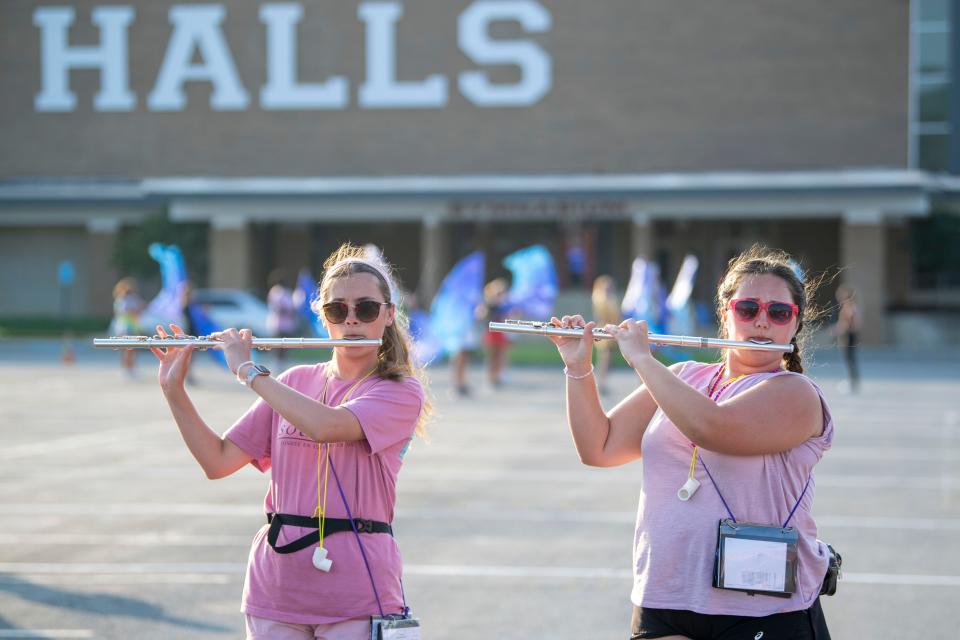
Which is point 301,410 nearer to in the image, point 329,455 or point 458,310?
point 329,455

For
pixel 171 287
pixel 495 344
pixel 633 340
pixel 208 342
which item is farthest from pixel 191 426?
pixel 171 287

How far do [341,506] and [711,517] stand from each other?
1128 millimetres

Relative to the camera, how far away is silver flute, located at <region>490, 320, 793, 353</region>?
12.8 feet

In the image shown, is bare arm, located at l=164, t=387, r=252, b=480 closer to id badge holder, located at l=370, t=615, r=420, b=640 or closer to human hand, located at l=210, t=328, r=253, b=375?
human hand, located at l=210, t=328, r=253, b=375

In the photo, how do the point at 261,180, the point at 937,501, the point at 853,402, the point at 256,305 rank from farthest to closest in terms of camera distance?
the point at 261,180
the point at 256,305
the point at 853,402
the point at 937,501

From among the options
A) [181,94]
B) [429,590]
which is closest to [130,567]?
[429,590]

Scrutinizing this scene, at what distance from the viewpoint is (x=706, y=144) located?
41.4m

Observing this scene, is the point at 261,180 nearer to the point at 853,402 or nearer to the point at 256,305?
the point at 256,305

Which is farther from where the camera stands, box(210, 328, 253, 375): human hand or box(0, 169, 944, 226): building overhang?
box(0, 169, 944, 226): building overhang

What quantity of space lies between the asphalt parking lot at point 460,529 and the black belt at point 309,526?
3.04 m

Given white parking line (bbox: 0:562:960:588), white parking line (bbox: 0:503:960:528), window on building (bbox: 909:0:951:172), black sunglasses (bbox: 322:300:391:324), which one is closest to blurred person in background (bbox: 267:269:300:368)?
white parking line (bbox: 0:503:960:528)

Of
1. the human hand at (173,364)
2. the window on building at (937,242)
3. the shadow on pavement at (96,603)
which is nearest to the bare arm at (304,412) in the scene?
the human hand at (173,364)

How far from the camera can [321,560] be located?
13.0ft

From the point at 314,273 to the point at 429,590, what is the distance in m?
42.5
